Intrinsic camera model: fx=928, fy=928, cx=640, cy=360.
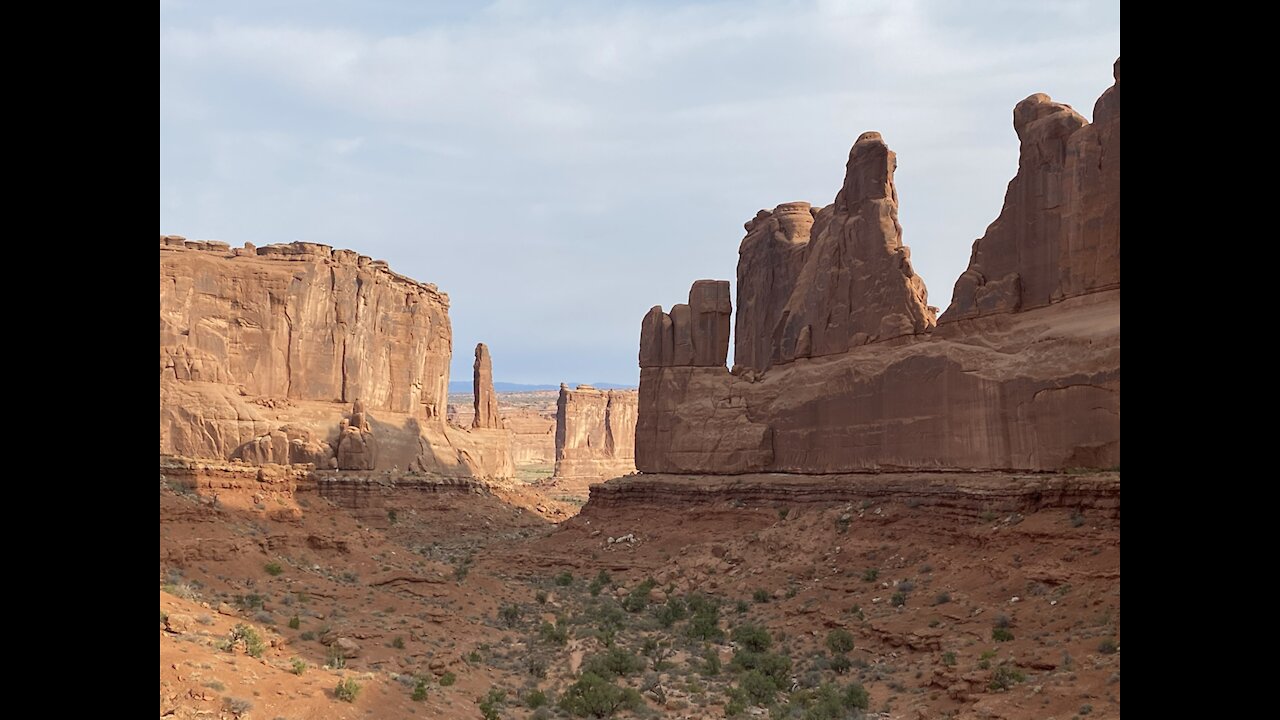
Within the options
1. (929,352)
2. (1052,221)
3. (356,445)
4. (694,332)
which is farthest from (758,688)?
(356,445)

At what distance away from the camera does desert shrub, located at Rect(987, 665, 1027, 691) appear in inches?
634

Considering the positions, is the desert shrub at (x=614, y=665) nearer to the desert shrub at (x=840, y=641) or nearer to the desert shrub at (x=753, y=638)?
the desert shrub at (x=753, y=638)

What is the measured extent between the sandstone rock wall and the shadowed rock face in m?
20.5

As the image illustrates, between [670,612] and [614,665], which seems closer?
[614,665]

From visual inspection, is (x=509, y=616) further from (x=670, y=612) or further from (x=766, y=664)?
(x=766, y=664)

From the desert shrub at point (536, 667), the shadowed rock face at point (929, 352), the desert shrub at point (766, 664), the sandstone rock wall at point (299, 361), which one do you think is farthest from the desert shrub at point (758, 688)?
the sandstone rock wall at point (299, 361)

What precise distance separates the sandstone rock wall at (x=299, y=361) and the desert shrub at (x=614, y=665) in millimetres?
28443

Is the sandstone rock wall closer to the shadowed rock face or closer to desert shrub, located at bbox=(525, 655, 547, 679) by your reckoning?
the shadowed rock face

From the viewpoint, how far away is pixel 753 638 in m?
23.2

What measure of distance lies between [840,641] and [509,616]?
8.69m

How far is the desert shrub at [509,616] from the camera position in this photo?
79.8ft

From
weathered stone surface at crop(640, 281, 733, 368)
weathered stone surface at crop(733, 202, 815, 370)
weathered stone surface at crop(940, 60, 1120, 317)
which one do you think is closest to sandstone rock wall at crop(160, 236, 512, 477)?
weathered stone surface at crop(640, 281, 733, 368)
